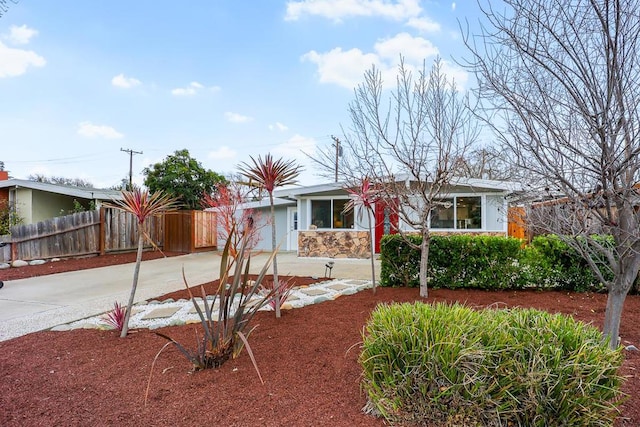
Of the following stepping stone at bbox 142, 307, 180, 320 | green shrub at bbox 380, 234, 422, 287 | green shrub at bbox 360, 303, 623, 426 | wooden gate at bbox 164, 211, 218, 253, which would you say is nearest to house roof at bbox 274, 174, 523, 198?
green shrub at bbox 380, 234, 422, 287

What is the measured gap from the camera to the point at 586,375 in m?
1.95

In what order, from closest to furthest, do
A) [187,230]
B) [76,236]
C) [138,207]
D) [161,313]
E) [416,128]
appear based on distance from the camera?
[138,207] → [161,313] → [416,128] → [76,236] → [187,230]

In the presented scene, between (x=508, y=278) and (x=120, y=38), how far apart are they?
9709 mm

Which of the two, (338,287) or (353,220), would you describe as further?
(353,220)

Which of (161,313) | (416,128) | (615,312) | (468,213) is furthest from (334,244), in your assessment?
(615,312)

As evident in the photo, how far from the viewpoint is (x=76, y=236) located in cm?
1184

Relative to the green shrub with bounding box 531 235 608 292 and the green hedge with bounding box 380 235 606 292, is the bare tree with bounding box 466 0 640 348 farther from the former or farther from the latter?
the green shrub with bounding box 531 235 608 292

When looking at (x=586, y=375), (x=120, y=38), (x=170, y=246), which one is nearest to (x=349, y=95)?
(x=586, y=375)

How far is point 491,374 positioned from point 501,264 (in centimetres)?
437

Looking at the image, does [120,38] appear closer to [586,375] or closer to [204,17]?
[204,17]

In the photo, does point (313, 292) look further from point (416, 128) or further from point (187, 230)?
point (187, 230)

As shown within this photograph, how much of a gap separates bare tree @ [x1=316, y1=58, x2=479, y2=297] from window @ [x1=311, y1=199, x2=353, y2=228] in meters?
6.57

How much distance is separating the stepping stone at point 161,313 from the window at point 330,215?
775 cm

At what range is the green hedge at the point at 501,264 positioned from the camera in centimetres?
577
